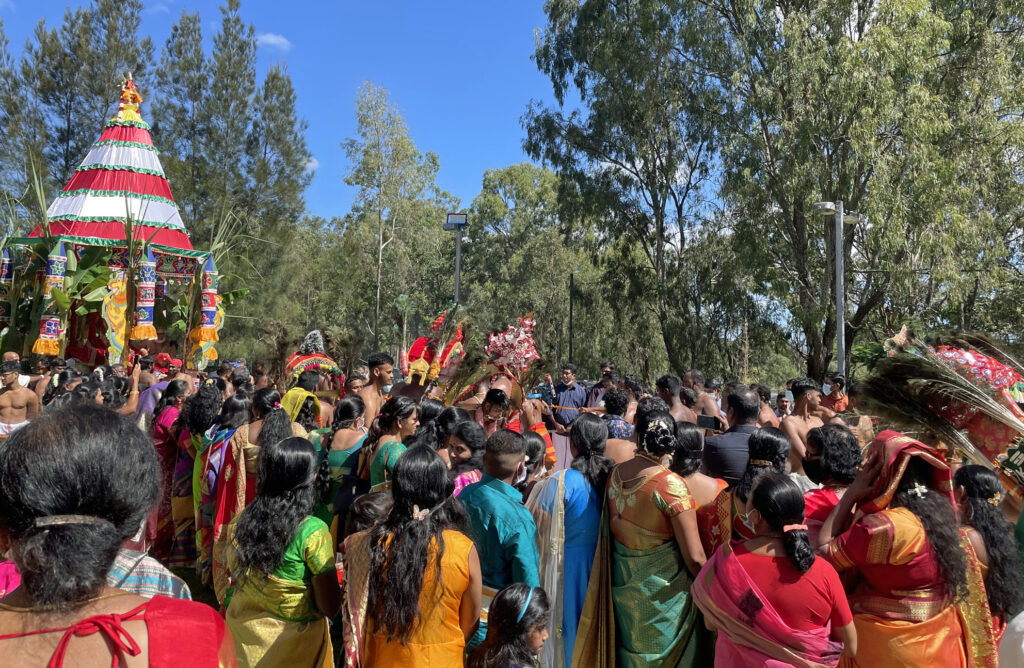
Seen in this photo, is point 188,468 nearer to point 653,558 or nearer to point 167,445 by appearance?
point 167,445

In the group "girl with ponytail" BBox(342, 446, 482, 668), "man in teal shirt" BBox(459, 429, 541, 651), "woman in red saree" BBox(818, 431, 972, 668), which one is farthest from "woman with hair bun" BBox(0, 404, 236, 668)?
"woman in red saree" BBox(818, 431, 972, 668)

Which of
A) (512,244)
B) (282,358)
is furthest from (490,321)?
(282,358)

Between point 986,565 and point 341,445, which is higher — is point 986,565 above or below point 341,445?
below

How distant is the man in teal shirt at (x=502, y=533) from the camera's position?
3.37 meters

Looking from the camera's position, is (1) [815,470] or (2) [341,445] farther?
(2) [341,445]

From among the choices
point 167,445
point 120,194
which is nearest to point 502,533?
point 167,445

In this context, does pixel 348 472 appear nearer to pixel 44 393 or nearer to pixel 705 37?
pixel 44 393

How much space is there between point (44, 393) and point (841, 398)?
9161 millimetres

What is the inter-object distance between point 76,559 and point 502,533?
212cm

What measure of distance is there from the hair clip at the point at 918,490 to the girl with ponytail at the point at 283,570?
94.1 inches

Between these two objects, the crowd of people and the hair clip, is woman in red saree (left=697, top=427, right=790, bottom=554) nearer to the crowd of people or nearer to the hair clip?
the crowd of people

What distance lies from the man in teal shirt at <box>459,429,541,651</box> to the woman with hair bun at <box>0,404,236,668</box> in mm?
1912

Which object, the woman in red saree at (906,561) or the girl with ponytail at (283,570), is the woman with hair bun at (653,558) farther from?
the girl with ponytail at (283,570)

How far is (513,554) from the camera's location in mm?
3379
